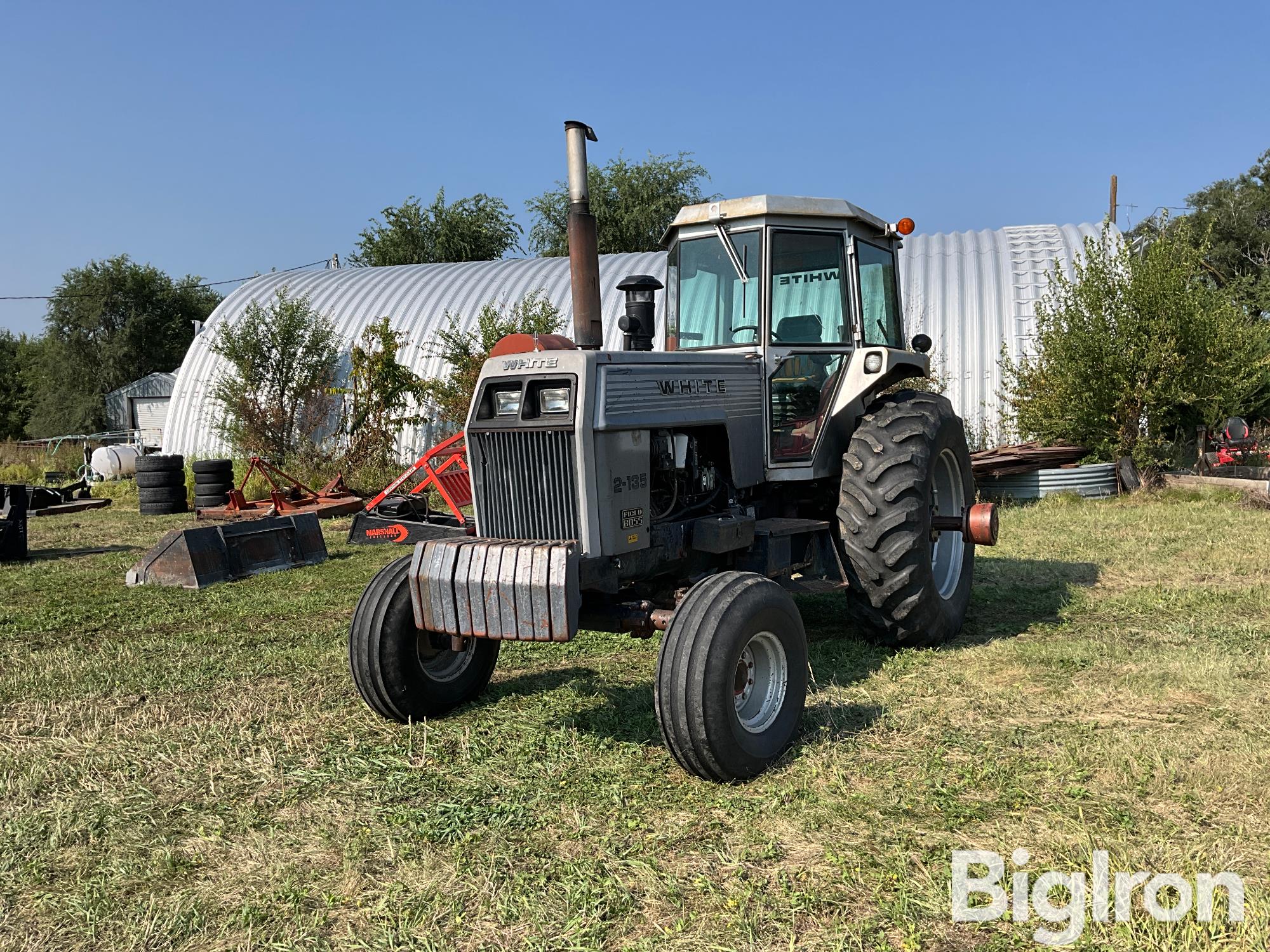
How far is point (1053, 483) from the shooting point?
12.2 m

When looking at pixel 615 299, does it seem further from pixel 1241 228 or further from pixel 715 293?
pixel 1241 228

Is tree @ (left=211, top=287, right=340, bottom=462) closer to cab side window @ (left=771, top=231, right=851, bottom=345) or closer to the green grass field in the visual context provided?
the green grass field

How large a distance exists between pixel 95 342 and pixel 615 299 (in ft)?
107

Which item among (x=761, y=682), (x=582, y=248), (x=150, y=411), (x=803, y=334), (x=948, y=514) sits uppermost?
(x=150, y=411)

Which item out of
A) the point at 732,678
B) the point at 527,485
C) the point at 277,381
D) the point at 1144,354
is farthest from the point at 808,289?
the point at 277,381

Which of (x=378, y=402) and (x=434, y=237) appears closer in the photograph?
(x=378, y=402)

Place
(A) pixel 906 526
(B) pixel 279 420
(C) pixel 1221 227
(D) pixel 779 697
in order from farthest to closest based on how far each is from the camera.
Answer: (C) pixel 1221 227
(B) pixel 279 420
(A) pixel 906 526
(D) pixel 779 697

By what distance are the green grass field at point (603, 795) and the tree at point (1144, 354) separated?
275 inches

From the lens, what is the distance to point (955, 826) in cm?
313

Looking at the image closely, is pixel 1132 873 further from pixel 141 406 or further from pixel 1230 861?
pixel 141 406

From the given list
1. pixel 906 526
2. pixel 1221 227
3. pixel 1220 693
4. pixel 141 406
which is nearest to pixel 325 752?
pixel 906 526

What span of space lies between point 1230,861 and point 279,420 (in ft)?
56.6

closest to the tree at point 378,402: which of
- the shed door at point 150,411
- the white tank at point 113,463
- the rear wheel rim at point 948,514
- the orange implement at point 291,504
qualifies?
the orange implement at point 291,504
